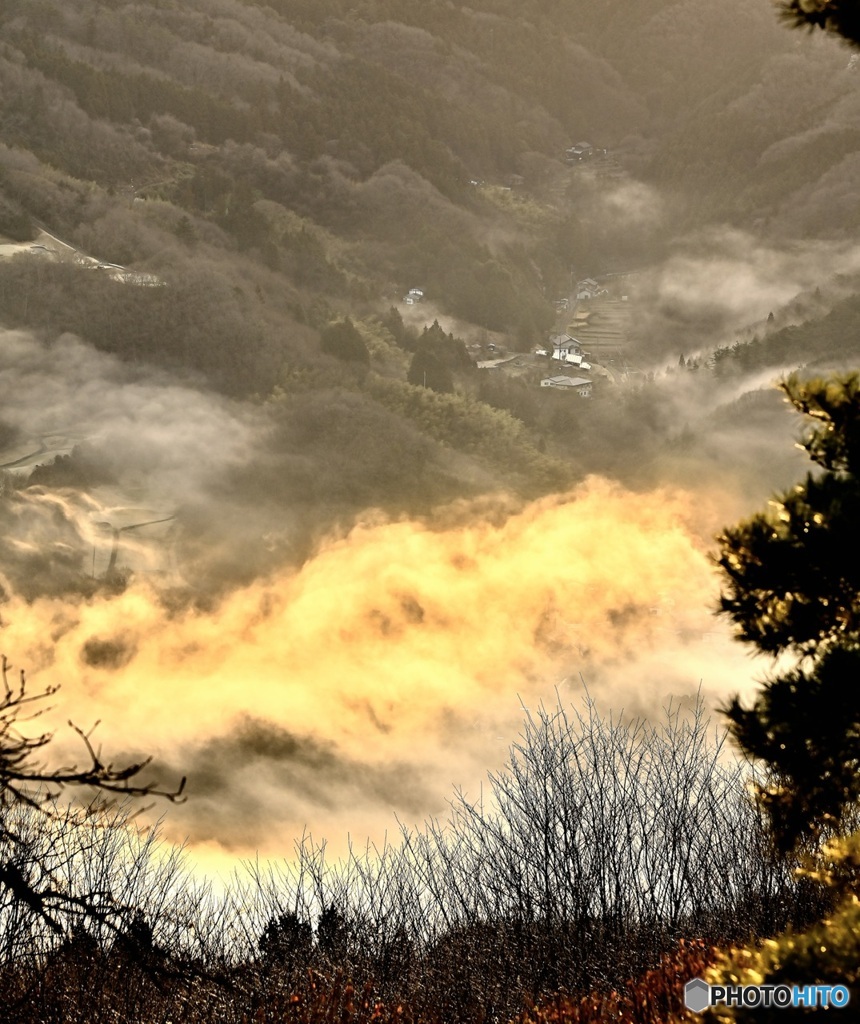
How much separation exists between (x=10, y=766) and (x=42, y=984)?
22.0 meters

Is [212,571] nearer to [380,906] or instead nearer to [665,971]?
[380,906]

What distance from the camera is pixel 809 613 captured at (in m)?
11.5

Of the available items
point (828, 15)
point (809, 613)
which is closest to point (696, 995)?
Answer: point (809, 613)

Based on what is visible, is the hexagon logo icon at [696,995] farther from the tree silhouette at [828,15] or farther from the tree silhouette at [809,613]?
the tree silhouette at [828,15]

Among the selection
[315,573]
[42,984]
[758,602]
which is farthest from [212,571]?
[758,602]

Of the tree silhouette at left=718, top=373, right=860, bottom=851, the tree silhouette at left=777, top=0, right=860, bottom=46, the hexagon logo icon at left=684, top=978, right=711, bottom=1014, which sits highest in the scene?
the tree silhouette at left=777, top=0, right=860, bottom=46

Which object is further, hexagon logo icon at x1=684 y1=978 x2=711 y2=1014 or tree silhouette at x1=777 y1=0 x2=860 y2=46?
hexagon logo icon at x1=684 y1=978 x2=711 y2=1014

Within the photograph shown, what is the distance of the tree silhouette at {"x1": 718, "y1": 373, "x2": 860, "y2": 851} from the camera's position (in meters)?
10.8

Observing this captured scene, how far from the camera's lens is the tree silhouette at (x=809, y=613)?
1084cm

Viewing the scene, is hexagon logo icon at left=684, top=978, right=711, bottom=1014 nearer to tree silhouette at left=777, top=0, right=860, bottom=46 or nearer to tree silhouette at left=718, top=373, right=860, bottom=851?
tree silhouette at left=718, top=373, right=860, bottom=851

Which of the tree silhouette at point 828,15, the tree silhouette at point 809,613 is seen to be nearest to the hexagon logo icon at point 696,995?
the tree silhouette at point 809,613

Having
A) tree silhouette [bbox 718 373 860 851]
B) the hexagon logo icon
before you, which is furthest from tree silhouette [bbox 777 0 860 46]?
the hexagon logo icon

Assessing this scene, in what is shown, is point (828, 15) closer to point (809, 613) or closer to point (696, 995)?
point (809, 613)

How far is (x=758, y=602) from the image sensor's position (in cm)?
1185
